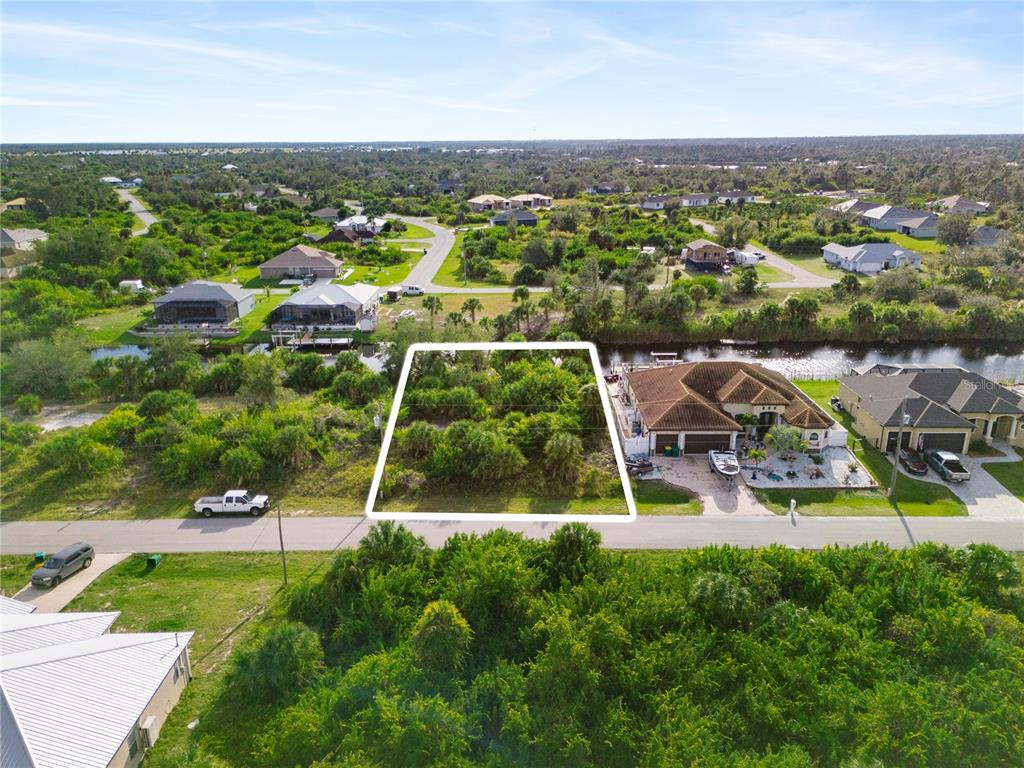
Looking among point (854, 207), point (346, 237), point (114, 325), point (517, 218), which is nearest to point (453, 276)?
point (346, 237)

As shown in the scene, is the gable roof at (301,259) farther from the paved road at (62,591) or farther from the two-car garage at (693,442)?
the paved road at (62,591)

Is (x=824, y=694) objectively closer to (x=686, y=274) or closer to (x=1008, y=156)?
(x=686, y=274)

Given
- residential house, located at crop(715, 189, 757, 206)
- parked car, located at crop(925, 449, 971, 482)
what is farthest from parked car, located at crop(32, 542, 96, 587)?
residential house, located at crop(715, 189, 757, 206)

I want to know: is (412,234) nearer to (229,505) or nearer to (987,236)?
(987,236)

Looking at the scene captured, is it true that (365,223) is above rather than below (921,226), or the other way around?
above

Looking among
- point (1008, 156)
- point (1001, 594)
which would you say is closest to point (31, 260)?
point (1001, 594)

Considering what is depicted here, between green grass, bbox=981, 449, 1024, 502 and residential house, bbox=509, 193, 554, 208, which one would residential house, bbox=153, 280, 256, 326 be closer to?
green grass, bbox=981, 449, 1024, 502

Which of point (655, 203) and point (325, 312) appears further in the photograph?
point (655, 203)
